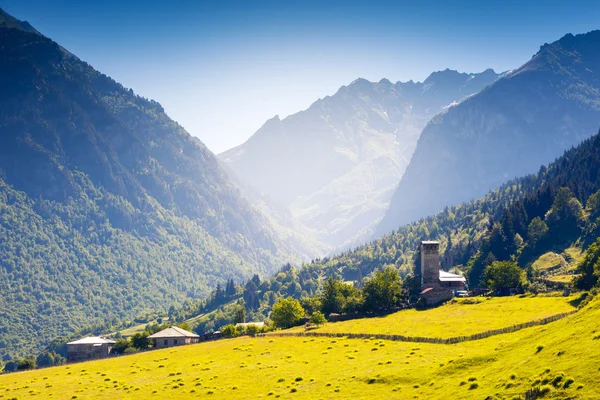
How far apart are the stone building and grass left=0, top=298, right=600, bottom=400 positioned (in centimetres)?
3068

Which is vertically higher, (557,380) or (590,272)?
(557,380)

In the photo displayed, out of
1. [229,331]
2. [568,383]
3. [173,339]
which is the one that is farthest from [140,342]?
[568,383]

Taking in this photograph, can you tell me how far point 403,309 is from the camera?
152125mm

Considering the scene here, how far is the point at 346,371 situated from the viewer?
87500 mm

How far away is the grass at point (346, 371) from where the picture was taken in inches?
2359

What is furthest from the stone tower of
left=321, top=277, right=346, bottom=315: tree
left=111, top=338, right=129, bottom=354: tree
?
left=111, top=338, right=129, bottom=354: tree

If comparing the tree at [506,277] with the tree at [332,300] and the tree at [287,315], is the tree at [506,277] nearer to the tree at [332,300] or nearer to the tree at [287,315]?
the tree at [332,300]

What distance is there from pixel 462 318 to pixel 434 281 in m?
43.1

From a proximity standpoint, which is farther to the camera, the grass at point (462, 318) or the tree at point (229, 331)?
the tree at point (229, 331)

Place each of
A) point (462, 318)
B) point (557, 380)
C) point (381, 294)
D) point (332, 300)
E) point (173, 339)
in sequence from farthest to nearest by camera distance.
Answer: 1. point (332, 300)
2. point (381, 294)
3. point (173, 339)
4. point (462, 318)
5. point (557, 380)

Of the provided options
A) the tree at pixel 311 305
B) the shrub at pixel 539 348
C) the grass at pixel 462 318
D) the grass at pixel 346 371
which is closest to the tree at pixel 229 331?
the grass at pixel 462 318

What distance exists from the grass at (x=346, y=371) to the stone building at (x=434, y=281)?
3068 centimetres

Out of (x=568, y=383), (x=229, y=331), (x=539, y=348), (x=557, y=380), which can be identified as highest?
(x=568, y=383)

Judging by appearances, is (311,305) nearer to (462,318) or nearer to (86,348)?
(86,348)
